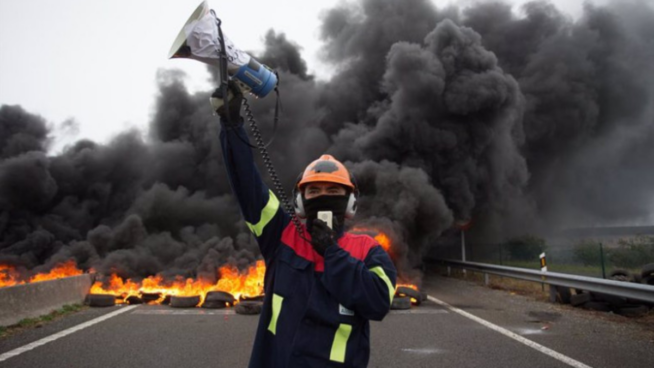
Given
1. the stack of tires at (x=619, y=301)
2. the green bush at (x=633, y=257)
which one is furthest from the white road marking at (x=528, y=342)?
the green bush at (x=633, y=257)

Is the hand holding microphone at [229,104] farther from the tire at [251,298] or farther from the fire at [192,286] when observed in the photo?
the fire at [192,286]

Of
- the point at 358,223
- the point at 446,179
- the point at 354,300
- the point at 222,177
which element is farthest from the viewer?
the point at 222,177

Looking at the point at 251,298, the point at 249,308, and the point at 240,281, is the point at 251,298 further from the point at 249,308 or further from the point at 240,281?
the point at 240,281

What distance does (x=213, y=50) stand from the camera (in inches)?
82.4

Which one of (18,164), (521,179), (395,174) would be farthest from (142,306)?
(521,179)

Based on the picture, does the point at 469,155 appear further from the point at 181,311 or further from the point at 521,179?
the point at 181,311

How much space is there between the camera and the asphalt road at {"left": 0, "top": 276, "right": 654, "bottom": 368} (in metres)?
4.61

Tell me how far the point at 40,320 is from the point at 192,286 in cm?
384

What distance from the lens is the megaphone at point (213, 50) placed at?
6.79 feet

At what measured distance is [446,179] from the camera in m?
18.7

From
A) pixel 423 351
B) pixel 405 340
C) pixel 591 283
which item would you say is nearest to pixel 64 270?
pixel 405 340

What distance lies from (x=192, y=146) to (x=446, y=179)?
14142mm

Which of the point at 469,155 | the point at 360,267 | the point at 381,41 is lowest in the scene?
the point at 360,267

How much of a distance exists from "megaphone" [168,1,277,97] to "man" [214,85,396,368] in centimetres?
17
